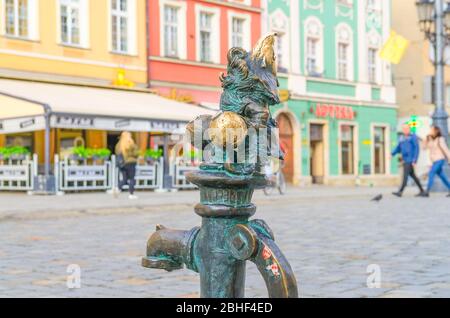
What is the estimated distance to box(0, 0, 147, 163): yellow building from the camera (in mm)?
22656

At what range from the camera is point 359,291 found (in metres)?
5.16

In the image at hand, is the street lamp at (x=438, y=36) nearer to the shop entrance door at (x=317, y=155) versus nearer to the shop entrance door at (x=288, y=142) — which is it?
the shop entrance door at (x=288, y=142)

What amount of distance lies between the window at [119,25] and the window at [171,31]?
69.6 inches

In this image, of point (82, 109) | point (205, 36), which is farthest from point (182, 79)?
point (82, 109)

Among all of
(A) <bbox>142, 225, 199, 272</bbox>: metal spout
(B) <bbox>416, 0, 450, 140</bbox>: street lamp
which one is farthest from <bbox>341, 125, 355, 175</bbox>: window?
(A) <bbox>142, 225, 199, 272</bbox>: metal spout

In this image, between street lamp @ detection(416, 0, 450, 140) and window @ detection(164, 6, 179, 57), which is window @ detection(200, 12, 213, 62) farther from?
street lamp @ detection(416, 0, 450, 140)

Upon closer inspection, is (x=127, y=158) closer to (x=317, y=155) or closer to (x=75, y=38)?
(x=75, y=38)

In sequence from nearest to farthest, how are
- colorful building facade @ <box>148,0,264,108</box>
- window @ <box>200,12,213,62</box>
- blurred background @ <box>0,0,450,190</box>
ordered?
blurred background @ <box>0,0,450,190</box> < colorful building facade @ <box>148,0,264,108</box> < window @ <box>200,12,213,62</box>

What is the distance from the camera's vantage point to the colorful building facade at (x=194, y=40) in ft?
87.9

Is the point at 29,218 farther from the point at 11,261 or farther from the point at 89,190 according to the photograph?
the point at 89,190

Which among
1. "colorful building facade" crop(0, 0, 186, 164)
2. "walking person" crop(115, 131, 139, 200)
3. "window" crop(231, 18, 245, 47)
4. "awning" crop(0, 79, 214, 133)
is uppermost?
"window" crop(231, 18, 245, 47)

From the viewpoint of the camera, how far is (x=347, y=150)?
115 feet

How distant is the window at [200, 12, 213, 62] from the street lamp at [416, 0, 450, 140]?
9.99 meters
